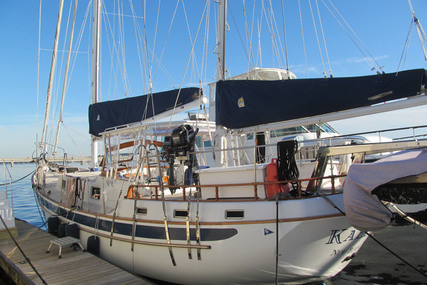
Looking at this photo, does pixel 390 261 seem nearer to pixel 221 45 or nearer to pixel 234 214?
pixel 234 214

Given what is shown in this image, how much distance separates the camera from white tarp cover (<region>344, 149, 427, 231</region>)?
4199 millimetres

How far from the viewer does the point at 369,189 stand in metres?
4.27

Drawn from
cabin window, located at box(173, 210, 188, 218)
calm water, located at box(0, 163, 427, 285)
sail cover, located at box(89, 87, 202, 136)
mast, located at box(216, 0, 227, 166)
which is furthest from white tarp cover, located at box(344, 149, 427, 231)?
sail cover, located at box(89, 87, 202, 136)

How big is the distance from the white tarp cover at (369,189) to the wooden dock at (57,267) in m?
3.72


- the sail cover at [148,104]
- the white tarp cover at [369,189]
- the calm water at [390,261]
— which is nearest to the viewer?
the white tarp cover at [369,189]

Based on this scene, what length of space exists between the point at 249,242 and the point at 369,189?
213cm

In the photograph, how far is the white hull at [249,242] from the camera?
17.1 ft

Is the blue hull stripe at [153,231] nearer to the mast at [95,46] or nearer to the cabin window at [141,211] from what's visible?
the cabin window at [141,211]

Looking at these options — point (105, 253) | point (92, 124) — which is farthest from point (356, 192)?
point (92, 124)

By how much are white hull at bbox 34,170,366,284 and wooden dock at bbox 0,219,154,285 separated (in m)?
0.73

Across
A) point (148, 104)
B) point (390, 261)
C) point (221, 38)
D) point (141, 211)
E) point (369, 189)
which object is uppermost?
point (221, 38)

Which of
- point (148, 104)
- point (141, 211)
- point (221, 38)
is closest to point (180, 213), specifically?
point (141, 211)

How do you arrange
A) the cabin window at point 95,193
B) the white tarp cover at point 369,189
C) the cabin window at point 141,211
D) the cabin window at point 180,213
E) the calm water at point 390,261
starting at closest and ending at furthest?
1. the white tarp cover at point 369,189
2. the cabin window at point 180,213
3. the cabin window at point 141,211
4. the calm water at point 390,261
5. the cabin window at point 95,193

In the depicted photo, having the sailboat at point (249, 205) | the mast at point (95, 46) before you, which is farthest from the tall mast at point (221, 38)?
the mast at point (95, 46)
